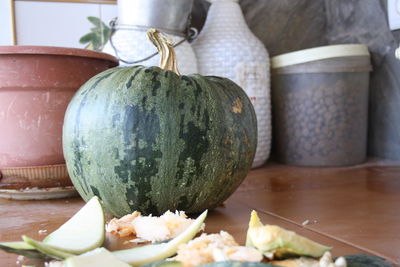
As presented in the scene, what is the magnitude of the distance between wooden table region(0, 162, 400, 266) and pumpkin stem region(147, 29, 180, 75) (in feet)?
0.92

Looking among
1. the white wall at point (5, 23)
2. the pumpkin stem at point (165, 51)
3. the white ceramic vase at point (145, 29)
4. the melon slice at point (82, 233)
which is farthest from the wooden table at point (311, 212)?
the white wall at point (5, 23)

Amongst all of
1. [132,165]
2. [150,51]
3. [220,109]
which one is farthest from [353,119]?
[132,165]

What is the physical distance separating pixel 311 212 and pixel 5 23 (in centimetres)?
120

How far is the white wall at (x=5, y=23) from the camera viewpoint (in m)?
1.46

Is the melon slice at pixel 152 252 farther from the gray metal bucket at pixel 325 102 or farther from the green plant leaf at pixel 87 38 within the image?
the green plant leaf at pixel 87 38

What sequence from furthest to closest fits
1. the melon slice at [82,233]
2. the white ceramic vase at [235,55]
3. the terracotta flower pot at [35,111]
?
1. the white ceramic vase at [235,55]
2. the terracotta flower pot at [35,111]
3. the melon slice at [82,233]

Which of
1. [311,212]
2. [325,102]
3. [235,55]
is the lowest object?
[311,212]

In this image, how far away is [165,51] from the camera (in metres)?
0.82

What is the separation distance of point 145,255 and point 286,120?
1039 mm

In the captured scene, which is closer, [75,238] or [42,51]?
[75,238]

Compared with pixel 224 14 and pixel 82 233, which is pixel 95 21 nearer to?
pixel 224 14

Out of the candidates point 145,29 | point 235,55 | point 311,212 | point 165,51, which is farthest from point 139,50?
point 311,212

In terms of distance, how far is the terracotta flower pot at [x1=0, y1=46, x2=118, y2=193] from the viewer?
3.02ft

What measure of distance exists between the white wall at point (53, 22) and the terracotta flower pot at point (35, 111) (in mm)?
632
